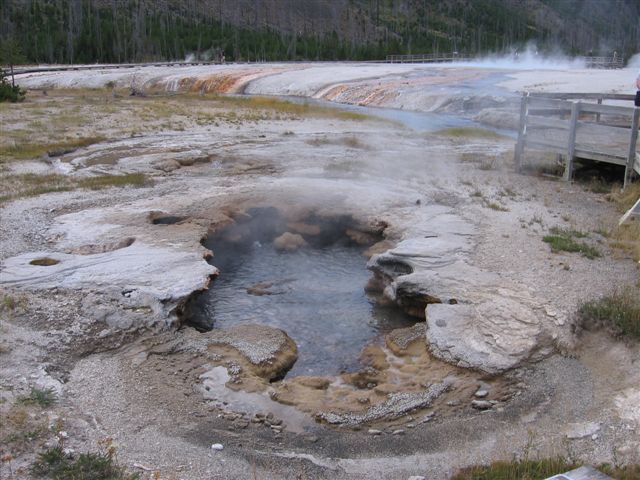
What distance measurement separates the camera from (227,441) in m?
5.08

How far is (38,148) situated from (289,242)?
34.3ft

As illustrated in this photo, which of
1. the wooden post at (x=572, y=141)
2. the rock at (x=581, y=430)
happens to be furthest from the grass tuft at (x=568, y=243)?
the wooden post at (x=572, y=141)

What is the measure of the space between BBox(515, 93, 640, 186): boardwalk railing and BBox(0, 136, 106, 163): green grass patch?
11560mm

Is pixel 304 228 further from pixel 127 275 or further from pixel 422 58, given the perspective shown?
pixel 422 58

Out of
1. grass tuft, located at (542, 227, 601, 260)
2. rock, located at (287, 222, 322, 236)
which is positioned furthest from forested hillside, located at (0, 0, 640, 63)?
grass tuft, located at (542, 227, 601, 260)

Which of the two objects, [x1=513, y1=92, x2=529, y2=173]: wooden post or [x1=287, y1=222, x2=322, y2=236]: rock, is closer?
[x1=287, y1=222, x2=322, y2=236]: rock

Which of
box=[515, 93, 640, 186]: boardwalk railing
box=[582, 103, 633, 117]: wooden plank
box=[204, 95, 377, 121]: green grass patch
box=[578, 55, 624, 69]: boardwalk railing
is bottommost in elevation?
box=[204, 95, 377, 121]: green grass patch

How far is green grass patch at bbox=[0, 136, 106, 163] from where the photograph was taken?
54.8 feet

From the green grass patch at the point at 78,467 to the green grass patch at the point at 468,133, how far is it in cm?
1817

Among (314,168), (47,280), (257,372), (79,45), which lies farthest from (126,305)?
(79,45)

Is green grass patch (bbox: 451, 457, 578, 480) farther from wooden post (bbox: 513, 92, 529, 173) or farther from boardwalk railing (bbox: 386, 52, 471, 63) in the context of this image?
boardwalk railing (bbox: 386, 52, 471, 63)

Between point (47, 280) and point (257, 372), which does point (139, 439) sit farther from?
point (47, 280)

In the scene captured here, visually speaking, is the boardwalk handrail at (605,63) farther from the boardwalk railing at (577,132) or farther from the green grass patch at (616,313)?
the green grass patch at (616,313)

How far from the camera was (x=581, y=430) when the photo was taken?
512 centimetres
